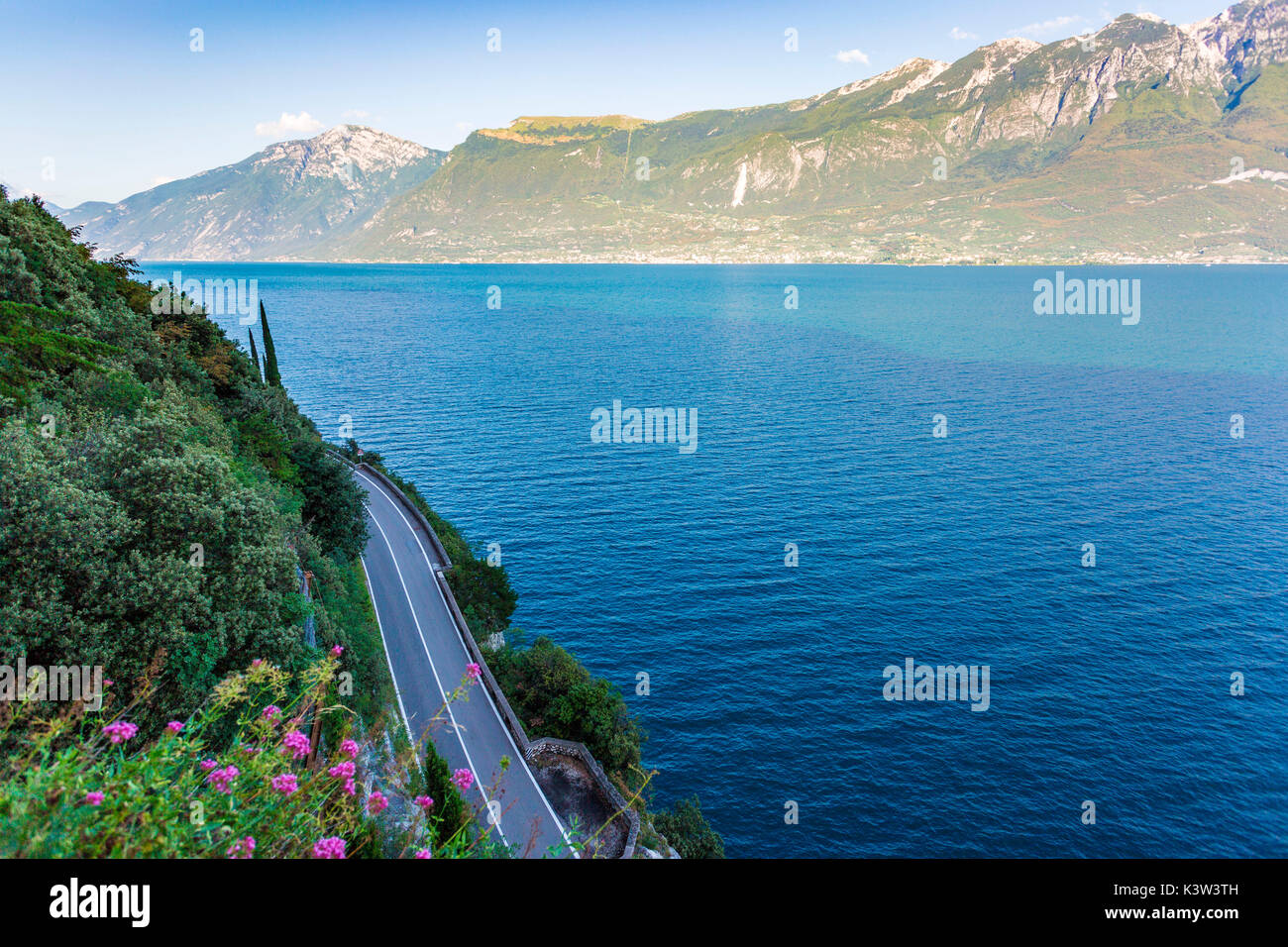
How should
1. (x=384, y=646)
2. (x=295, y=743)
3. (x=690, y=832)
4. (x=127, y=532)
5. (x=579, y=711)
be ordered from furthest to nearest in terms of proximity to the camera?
(x=384, y=646)
(x=579, y=711)
(x=690, y=832)
(x=127, y=532)
(x=295, y=743)

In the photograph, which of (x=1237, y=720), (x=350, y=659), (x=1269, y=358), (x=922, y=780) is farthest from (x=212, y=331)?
(x=1269, y=358)

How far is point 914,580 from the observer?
45844 mm

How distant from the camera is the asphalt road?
2502 cm

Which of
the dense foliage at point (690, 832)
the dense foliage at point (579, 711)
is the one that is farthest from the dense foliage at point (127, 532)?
the dense foliage at point (690, 832)

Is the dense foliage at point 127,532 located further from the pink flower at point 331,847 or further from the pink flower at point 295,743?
the pink flower at point 331,847

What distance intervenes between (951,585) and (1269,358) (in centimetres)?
10522

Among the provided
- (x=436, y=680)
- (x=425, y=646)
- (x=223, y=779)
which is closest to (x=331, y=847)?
(x=223, y=779)

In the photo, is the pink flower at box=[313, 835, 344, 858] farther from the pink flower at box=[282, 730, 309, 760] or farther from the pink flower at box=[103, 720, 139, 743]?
the pink flower at box=[103, 720, 139, 743]

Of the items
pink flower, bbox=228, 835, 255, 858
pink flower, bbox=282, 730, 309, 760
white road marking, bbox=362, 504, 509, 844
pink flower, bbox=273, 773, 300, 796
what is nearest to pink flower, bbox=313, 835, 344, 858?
pink flower, bbox=228, 835, 255, 858

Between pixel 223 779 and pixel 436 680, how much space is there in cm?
2674

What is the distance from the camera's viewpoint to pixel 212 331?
50688mm

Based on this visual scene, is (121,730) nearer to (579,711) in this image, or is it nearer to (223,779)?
(223,779)

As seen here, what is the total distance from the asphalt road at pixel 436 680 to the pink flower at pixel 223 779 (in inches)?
395

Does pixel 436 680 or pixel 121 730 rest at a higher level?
pixel 121 730
